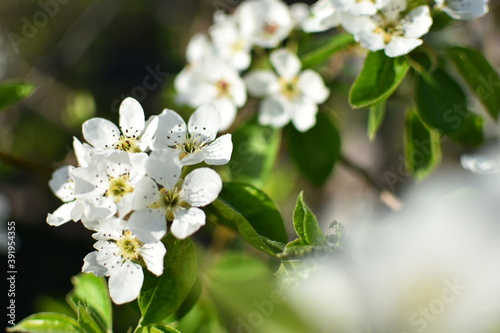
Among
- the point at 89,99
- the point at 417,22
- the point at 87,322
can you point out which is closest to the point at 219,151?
the point at 87,322

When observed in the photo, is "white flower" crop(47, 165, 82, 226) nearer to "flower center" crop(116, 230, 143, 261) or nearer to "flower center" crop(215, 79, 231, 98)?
"flower center" crop(116, 230, 143, 261)

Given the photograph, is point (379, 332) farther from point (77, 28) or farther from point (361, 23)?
point (77, 28)

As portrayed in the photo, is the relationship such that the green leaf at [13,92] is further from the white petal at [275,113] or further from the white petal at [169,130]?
the white petal at [275,113]

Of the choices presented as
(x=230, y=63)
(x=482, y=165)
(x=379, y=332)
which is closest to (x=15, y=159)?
(x=230, y=63)

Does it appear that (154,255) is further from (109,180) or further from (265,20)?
(265,20)

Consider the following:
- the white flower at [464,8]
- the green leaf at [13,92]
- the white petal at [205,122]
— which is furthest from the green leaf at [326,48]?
the green leaf at [13,92]
